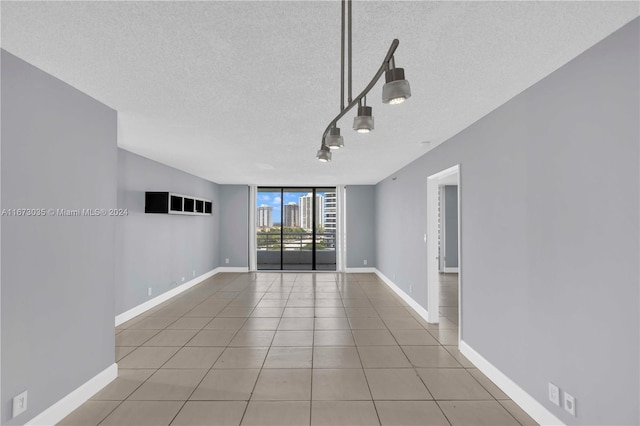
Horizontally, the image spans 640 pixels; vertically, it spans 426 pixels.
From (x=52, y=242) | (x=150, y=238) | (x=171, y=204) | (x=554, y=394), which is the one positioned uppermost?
(x=171, y=204)

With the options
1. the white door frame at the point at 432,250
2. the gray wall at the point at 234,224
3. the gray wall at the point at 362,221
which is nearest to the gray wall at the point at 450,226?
the gray wall at the point at 362,221

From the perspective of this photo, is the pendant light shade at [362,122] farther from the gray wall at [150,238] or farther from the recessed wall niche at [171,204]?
the recessed wall niche at [171,204]

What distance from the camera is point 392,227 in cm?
671

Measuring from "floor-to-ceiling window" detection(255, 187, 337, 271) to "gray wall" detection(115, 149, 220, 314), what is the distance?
7.97ft

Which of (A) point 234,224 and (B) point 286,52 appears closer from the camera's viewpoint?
(B) point 286,52

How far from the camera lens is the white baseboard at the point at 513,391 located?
7.25 ft

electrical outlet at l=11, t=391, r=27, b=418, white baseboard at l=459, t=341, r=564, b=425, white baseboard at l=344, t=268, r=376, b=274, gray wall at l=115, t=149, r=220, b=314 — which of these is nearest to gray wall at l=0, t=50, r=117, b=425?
electrical outlet at l=11, t=391, r=27, b=418

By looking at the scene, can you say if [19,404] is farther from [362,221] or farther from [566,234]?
[362,221]

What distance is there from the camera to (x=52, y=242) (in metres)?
2.23

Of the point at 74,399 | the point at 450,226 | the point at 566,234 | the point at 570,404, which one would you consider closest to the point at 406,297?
the point at 570,404

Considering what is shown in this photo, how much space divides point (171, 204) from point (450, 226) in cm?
727

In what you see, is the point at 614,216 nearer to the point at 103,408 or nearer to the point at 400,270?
the point at 103,408

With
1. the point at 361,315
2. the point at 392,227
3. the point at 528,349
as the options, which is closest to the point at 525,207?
the point at 528,349

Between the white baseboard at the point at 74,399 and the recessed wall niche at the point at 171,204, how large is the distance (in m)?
2.65
